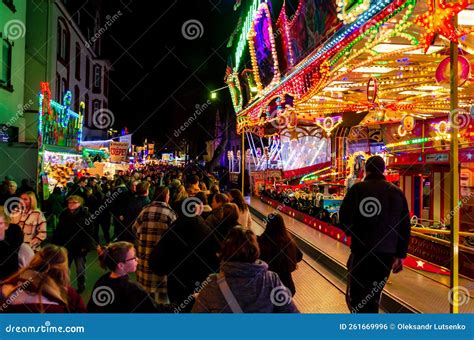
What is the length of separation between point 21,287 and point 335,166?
22404 millimetres

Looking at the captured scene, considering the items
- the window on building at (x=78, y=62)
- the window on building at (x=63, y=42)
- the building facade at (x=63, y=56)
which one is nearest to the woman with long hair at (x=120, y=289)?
the building facade at (x=63, y=56)

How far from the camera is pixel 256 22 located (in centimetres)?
1521

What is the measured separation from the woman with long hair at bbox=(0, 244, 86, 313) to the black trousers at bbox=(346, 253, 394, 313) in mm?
2506

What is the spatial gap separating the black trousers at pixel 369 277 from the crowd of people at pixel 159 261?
2.14 ft

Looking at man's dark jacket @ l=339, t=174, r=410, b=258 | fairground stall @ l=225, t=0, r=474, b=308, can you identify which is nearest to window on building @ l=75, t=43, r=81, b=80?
fairground stall @ l=225, t=0, r=474, b=308

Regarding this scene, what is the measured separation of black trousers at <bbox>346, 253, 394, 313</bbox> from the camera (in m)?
4.17

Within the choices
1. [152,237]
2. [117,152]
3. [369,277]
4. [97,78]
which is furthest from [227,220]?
[97,78]

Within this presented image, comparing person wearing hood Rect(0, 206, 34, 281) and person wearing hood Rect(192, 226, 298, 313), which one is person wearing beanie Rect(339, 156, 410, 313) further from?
person wearing hood Rect(0, 206, 34, 281)

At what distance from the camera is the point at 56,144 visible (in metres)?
17.6

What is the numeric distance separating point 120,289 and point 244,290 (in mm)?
854

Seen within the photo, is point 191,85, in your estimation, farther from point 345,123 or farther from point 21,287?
point 21,287

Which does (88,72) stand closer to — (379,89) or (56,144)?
(56,144)

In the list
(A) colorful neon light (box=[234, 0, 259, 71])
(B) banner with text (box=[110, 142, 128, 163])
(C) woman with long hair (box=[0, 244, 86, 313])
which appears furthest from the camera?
(B) banner with text (box=[110, 142, 128, 163])
